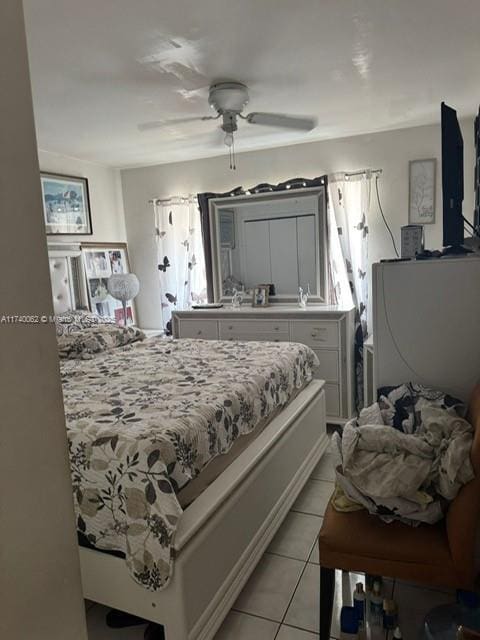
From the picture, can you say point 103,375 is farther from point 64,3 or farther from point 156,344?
point 64,3

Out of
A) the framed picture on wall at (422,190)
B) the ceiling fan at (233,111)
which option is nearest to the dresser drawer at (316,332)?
the framed picture on wall at (422,190)

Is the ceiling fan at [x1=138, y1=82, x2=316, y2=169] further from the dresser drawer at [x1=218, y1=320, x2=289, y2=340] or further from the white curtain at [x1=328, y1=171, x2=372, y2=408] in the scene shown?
the dresser drawer at [x1=218, y1=320, x2=289, y2=340]

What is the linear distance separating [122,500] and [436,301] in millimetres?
1522

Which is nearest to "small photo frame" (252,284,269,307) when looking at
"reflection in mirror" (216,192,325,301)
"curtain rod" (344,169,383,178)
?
"reflection in mirror" (216,192,325,301)

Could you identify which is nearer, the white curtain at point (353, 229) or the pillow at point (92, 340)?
the pillow at point (92, 340)

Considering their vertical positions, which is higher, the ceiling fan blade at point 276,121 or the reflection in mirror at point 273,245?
the ceiling fan blade at point 276,121

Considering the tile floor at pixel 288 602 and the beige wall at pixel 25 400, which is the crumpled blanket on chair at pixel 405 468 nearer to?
the tile floor at pixel 288 602

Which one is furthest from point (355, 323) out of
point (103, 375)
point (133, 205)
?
point (133, 205)

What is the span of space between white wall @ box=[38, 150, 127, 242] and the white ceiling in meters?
0.51

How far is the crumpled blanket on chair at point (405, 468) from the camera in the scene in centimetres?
144

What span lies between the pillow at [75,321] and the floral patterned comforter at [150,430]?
51cm

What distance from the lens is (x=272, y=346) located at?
3145 mm

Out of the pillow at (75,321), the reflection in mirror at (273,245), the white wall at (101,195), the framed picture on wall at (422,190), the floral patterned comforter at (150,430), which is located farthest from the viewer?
the reflection in mirror at (273,245)

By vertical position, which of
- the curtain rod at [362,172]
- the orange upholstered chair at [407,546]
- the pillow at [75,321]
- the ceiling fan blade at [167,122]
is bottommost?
the orange upholstered chair at [407,546]
